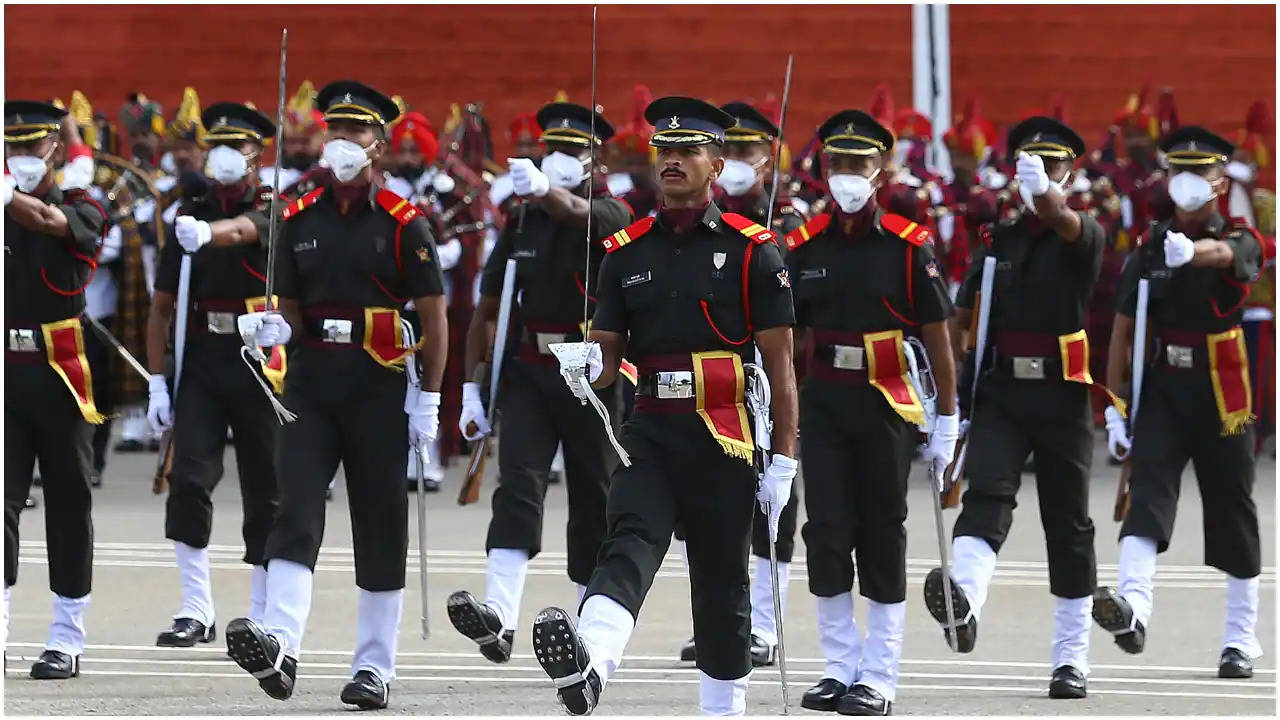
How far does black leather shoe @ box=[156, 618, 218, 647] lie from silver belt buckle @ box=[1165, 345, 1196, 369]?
386 cm

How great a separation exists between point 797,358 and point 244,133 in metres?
2.46

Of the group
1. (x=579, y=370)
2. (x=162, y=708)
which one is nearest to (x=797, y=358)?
(x=579, y=370)

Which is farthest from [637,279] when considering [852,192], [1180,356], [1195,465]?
[1195,465]

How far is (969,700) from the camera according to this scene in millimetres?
8773

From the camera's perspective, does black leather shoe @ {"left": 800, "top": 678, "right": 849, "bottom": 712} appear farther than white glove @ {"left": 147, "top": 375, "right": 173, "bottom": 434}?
No

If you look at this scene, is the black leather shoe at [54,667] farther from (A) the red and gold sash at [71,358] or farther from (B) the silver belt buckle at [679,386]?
(B) the silver belt buckle at [679,386]

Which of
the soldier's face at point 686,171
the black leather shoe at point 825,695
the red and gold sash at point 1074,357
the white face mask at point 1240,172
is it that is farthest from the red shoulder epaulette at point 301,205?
the white face mask at point 1240,172

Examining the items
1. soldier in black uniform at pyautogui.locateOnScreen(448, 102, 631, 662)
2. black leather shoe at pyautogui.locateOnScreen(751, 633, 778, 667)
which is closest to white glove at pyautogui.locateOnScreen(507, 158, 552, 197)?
soldier in black uniform at pyautogui.locateOnScreen(448, 102, 631, 662)

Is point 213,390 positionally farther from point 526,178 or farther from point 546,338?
point 526,178

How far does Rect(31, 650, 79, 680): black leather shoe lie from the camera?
29.2ft

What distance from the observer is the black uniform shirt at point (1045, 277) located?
921 centimetres

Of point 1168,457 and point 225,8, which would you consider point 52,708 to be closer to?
point 1168,457

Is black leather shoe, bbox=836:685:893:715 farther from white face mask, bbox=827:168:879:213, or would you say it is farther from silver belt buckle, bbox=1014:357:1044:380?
white face mask, bbox=827:168:879:213

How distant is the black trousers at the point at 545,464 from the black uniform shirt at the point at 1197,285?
213cm
